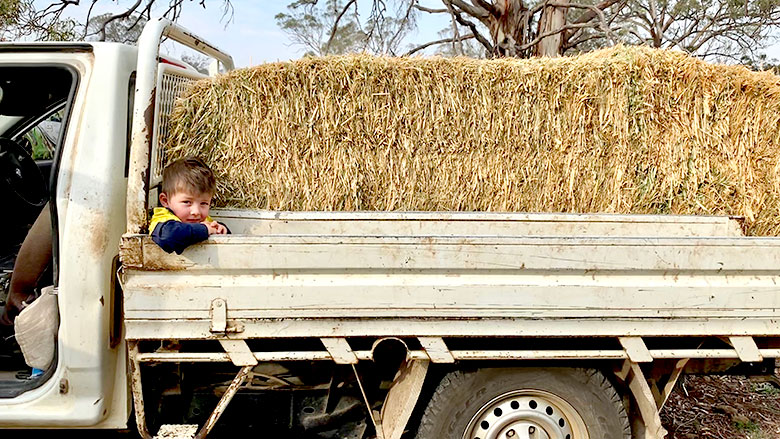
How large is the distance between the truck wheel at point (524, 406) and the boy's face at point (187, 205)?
1.40 m

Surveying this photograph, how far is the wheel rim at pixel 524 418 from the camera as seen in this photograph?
9.93 feet

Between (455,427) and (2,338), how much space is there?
244cm

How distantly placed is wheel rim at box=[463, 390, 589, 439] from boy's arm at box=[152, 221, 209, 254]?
4.97ft

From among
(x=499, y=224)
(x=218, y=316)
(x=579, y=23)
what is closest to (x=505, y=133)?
(x=499, y=224)

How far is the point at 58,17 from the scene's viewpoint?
43.0ft

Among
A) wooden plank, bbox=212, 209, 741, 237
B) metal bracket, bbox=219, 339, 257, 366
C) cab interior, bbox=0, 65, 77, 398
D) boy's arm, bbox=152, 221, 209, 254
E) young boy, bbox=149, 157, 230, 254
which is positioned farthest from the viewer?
wooden plank, bbox=212, 209, 741, 237

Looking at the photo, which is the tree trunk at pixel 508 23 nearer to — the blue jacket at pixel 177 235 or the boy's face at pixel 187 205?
the boy's face at pixel 187 205

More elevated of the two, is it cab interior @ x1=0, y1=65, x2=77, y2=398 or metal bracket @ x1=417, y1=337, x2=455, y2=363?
cab interior @ x1=0, y1=65, x2=77, y2=398

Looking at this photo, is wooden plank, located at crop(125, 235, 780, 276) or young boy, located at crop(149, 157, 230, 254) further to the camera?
young boy, located at crop(149, 157, 230, 254)

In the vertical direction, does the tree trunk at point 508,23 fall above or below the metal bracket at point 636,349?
above

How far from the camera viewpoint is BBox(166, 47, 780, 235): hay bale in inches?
140

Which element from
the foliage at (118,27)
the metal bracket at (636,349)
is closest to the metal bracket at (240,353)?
the metal bracket at (636,349)

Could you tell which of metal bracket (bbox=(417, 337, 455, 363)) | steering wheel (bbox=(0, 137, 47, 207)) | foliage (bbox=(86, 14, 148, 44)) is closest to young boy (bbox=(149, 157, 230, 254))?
metal bracket (bbox=(417, 337, 455, 363))

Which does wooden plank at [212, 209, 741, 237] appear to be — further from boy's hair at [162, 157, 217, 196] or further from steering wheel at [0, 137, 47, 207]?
steering wheel at [0, 137, 47, 207]
